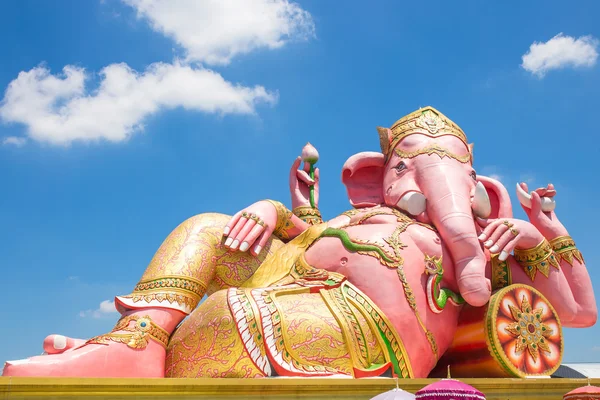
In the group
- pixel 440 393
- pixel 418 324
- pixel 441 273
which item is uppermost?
pixel 441 273

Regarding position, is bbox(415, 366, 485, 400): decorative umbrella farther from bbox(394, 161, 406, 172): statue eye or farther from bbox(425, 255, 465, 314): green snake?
bbox(394, 161, 406, 172): statue eye

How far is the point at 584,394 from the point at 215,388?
3.01m

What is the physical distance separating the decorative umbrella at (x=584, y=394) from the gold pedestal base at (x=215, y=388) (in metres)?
0.43

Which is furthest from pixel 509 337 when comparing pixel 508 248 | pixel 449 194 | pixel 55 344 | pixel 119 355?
pixel 55 344

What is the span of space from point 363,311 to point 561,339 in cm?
201

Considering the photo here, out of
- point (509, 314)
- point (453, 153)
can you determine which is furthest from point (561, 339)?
point (453, 153)

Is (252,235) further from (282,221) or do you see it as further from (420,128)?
(420,128)

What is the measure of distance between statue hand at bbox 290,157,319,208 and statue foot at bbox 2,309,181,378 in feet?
6.59

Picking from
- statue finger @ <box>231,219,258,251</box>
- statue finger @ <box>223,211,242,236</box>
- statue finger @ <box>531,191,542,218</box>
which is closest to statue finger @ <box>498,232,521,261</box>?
statue finger @ <box>531,191,542,218</box>

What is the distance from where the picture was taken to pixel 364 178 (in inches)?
268

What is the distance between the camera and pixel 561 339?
6016mm

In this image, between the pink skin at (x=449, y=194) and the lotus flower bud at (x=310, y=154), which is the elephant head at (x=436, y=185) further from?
the lotus flower bud at (x=310, y=154)

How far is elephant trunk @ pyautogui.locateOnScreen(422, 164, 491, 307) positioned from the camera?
5574 millimetres

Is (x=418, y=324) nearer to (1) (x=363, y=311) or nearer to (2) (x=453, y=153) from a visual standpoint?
(1) (x=363, y=311)
